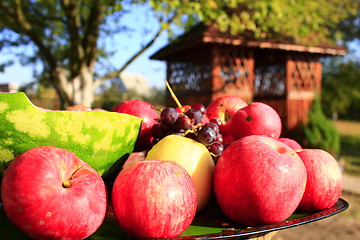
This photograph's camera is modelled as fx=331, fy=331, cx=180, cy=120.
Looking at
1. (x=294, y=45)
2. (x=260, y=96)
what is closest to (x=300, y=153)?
(x=294, y=45)

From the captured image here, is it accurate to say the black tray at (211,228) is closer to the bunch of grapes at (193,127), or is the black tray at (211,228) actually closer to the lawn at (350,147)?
the bunch of grapes at (193,127)

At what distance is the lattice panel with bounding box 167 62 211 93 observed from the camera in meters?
11.8

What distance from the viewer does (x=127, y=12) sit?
11.1 meters

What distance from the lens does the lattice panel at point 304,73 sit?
12.1m

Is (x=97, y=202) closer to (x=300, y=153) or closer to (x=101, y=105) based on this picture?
(x=300, y=153)

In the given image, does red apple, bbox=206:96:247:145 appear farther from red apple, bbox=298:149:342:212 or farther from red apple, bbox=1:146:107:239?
red apple, bbox=1:146:107:239

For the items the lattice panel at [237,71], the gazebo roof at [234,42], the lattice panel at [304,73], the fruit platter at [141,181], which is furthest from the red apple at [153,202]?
the lattice panel at [304,73]

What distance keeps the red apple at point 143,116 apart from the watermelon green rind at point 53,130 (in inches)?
15.4

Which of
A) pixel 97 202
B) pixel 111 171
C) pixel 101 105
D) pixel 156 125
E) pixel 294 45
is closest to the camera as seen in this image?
pixel 97 202

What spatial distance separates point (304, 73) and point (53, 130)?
40.4 ft

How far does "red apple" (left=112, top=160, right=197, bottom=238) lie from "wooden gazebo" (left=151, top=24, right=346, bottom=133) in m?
8.78

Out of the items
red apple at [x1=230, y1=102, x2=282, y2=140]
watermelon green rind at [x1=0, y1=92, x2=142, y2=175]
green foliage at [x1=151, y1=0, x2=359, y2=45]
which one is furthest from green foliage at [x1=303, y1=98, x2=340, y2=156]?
watermelon green rind at [x1=0, y1=92, x2=142, y2=175]

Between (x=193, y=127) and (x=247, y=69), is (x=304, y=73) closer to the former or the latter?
(x=247, y=69)

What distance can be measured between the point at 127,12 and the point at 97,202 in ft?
35.7
